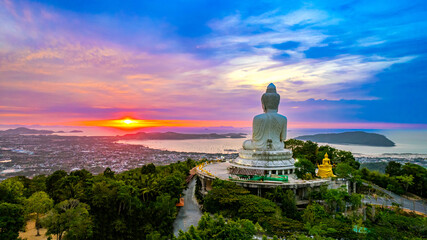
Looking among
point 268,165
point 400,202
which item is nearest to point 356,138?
point 400,202

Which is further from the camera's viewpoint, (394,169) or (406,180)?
(394,169)

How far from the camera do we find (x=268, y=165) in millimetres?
30422

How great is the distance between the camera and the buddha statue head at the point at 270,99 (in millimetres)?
35969

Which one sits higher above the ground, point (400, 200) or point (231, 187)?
point (231, 187)

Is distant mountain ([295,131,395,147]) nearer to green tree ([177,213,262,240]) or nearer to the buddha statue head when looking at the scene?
the buddha statue head

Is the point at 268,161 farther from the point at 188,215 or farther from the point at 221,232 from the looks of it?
the point at 221,232

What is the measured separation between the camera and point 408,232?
57.5 feet

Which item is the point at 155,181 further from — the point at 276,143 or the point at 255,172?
the point at 276,143

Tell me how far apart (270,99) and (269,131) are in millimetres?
4860

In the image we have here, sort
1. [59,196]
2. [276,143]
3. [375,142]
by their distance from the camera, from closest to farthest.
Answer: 1. [59,196]
2. [276,143]
3. [375,142]

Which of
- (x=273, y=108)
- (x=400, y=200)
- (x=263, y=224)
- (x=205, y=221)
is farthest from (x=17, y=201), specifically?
(x=400, y=200)

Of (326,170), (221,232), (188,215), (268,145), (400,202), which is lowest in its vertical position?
(188,215)

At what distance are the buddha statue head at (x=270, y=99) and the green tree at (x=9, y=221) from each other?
29939 mm

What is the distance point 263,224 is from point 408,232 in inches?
398
